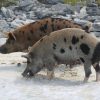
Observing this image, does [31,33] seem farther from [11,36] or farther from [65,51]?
[65,51]

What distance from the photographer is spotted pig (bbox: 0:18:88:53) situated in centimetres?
1263

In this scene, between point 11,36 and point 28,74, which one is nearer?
point 28,74

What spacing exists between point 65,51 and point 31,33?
2.52 m

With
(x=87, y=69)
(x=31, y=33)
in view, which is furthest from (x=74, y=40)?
(x=31, y=33)

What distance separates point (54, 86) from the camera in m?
9.77

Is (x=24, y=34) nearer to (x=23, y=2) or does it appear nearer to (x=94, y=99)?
(x=94, y=99)

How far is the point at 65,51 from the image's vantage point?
10.5 metres

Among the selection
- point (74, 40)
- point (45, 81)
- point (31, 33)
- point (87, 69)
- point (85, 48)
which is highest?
point (74, 40)

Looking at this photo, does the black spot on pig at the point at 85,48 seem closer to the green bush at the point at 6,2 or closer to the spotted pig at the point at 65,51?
the spotted pig at the point at 65,51

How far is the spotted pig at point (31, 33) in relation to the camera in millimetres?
12633

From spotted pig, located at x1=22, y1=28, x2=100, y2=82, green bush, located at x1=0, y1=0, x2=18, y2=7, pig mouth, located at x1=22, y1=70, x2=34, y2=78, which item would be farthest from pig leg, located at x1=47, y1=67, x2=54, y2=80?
green bush, located at x1=0, y1=0, x2=18, y2=7

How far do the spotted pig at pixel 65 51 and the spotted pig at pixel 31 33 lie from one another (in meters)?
1.89

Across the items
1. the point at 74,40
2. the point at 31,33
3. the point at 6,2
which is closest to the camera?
the point at 74,40

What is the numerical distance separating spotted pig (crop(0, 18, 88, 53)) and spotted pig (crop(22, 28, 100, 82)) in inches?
74.4
